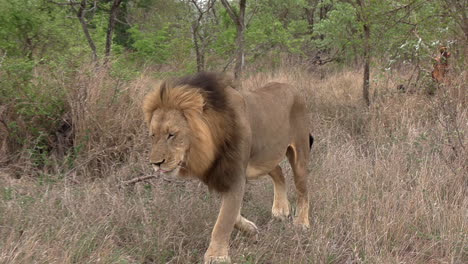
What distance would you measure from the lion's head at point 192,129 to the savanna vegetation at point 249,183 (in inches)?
23.9

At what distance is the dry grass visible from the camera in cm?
308

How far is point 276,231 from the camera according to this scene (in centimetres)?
351

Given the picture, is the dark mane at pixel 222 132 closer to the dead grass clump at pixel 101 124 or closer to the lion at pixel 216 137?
the lion at pixel 216 137

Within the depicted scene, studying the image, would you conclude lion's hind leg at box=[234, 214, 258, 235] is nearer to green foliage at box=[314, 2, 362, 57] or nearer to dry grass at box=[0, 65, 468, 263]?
dry grass at box=[0, 65, 468, 263]

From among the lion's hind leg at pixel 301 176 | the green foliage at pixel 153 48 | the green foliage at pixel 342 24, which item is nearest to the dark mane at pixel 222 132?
the lion's hind leg at pixel 301 176

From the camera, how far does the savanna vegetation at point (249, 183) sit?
3.17 m

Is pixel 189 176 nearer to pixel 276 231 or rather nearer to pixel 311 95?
pixel 276 231

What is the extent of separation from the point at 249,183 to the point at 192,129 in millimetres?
1918

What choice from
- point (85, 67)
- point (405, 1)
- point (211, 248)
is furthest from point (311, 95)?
point (211, 248)

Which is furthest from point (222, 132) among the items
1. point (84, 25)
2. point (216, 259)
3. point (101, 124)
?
point (84, 25)

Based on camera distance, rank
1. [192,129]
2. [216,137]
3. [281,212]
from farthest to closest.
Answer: [281,212], [216,137], [192,129]

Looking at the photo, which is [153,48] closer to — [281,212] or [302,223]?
[281,212]

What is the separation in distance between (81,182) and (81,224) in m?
1.29

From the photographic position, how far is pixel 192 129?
273 centimetres
